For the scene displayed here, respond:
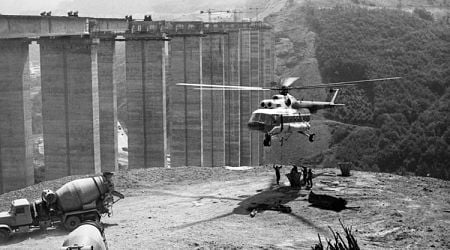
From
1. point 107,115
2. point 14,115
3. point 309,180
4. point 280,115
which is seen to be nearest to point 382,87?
point 107,115

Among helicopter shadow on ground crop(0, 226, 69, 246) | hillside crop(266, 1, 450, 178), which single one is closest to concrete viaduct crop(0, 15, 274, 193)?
helicopter shadow on ground crop(0, 226, 69, 246)

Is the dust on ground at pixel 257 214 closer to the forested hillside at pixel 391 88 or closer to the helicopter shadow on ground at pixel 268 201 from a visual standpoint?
the helicopter shadow on ground at pixel 268 201

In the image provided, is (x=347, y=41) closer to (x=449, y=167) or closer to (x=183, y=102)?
(x=449, y=167)

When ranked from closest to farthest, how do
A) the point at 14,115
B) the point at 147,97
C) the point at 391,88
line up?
the point at 14,115 < the point at 147,97 < the point at 391,88

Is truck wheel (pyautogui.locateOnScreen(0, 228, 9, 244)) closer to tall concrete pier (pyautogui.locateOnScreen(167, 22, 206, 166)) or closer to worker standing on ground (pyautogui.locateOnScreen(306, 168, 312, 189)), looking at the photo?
worker standing on ground (pyautogui.locateOnScreen(306, 168, 312, 189))

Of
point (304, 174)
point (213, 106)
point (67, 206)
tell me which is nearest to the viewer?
point (67, 206)

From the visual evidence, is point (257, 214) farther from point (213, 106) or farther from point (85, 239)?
point (213, 106)
